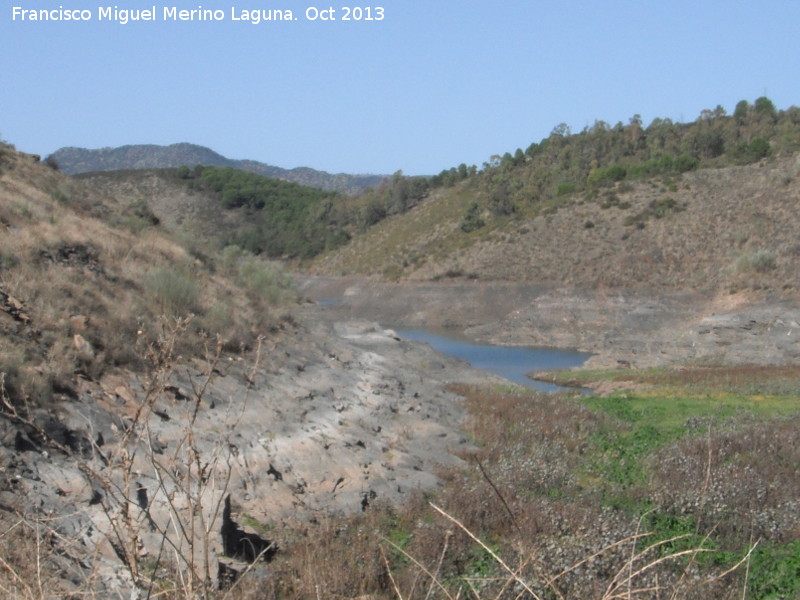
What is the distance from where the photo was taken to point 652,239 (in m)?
49.1

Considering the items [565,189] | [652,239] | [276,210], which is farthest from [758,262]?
[276,210]

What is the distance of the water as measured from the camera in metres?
33.0

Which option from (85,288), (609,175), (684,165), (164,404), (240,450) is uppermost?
(684,165)

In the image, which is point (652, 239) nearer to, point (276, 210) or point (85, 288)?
point (85, 288)

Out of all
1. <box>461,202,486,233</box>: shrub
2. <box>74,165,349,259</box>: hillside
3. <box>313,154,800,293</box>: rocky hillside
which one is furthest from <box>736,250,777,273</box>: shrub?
<box>74,165,349,259</box>: hillside

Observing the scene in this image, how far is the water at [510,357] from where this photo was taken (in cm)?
3303

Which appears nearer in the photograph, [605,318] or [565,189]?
[605,318]

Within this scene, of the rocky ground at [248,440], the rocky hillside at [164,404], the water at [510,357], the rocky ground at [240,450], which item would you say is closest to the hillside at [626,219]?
the water at [510,357]

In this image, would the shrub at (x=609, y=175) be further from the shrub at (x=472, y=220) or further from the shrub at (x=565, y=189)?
the shrub at (x=472, y=220)

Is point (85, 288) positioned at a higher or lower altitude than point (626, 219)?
lower

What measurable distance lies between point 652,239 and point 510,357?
16812mm

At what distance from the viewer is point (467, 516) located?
9.63 m

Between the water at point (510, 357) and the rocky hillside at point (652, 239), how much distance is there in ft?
29.0

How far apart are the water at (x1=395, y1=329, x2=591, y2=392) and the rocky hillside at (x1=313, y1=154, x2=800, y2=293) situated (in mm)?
8833
